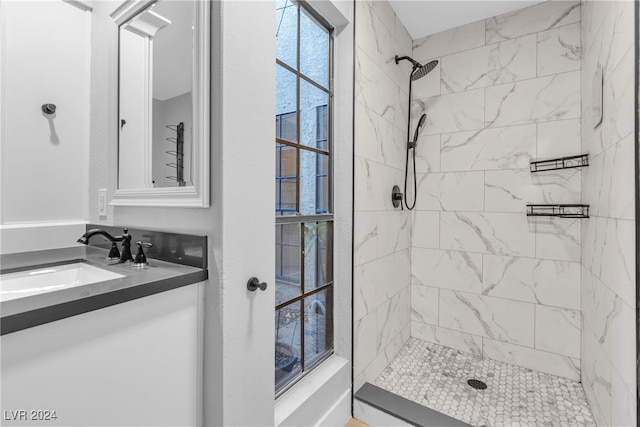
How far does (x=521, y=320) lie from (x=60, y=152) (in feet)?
9.25

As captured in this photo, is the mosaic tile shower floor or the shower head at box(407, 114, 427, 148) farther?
the shower head at box(407, 114, 427, 148)

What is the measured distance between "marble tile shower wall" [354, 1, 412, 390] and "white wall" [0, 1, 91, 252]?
1.38 metres

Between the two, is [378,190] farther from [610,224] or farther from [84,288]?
[84,288]

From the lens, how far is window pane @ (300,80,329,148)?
1.53 meters

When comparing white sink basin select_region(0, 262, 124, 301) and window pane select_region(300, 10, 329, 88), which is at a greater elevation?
window pane select_region(300, 10, 329, 88)

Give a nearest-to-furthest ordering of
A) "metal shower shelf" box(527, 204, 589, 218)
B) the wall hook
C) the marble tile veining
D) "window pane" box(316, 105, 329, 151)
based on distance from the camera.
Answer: the wall hook, "window pane" box(316, 105, 329, 151), "metal shower shelf" box(527, 204, 589, 218), the marble tile veining

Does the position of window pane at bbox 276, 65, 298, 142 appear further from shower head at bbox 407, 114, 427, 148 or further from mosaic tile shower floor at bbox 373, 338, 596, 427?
mosaic tile shower floor at bbox 373, 338, 596, 427

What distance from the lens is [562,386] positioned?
6.02 ft

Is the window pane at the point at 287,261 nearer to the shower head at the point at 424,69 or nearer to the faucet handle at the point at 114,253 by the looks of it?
the faucet handle at the point at 114,253

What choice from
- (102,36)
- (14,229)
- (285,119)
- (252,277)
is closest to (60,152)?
(14,229)

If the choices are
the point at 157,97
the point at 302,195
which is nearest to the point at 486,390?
the point at 302,195

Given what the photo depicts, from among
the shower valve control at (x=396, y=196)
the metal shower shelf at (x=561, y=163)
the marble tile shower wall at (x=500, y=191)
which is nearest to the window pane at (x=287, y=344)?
the shower valve control at (x=396, y=196)

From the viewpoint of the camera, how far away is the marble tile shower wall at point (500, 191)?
1.92m

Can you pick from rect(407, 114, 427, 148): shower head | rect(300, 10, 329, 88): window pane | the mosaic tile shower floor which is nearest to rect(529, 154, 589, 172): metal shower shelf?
rect(407, 114, 427, 148): shower head
